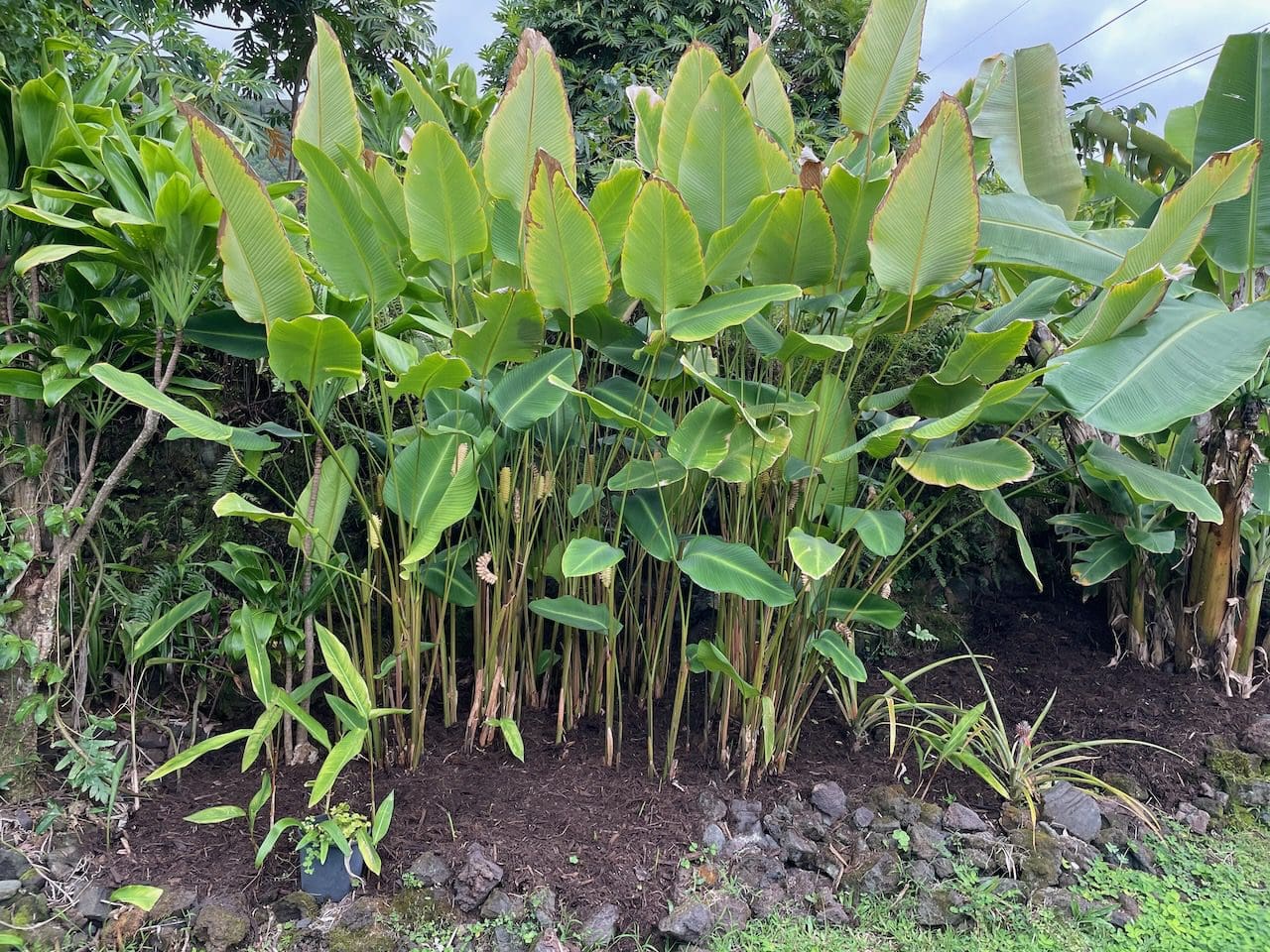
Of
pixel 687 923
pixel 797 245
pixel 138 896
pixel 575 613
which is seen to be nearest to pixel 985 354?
Answer: pixel 797 245

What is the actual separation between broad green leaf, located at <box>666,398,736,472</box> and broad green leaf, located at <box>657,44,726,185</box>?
54cm

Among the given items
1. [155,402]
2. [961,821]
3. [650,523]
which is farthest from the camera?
[961,821]

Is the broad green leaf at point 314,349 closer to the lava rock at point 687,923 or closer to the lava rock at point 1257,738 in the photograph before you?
the lava rock at point 687,923

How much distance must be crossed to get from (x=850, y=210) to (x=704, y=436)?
0.60 metres

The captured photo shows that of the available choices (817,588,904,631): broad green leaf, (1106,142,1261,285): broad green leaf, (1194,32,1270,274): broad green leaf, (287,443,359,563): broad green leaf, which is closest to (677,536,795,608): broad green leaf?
(817,588,904,631): broad green leaf

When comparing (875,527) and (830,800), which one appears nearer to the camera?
(875,527)

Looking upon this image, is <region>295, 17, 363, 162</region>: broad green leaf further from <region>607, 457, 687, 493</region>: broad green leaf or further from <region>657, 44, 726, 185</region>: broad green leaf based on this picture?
<region>607, 457, 687, 493</region>: broad green leaf

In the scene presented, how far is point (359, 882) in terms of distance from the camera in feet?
5.22

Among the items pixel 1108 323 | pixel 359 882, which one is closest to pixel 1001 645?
pixel 1108 323

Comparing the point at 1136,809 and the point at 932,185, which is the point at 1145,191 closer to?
the point at 932,185

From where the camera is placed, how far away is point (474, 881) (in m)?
1.61

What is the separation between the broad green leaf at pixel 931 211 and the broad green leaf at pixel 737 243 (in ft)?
0.75

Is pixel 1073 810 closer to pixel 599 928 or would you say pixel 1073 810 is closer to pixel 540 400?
pixel 599 928

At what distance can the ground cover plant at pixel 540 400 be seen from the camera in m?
1.54
